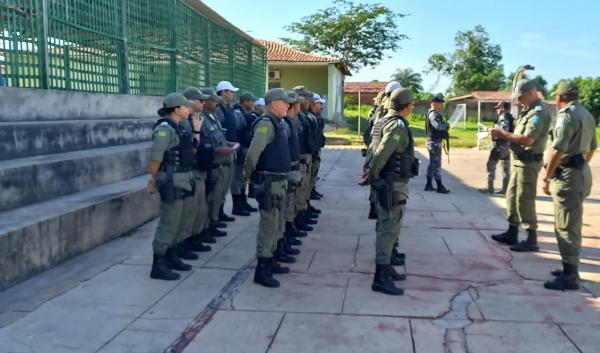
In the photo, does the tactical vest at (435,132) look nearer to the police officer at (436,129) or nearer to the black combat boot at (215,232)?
the police officer at (436,129)

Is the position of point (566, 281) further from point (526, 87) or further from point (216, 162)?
point (216, 162)

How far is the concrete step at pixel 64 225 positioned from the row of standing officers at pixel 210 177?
3.44 feet

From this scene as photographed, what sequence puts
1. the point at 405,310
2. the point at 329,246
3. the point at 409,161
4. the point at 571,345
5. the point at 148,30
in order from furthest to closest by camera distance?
the point at 148,30 < the point at 329,246 < the point at 409,161 < the point at 405,310 < the point at 571,345

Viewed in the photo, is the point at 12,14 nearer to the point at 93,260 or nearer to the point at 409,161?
the point at 93,260

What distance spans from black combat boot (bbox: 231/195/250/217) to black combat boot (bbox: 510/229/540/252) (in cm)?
389

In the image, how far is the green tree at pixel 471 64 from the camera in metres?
76.9

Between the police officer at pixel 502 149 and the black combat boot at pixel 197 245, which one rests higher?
the police officer at pixel 502 149

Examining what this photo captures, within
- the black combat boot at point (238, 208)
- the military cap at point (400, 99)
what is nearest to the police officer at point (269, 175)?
the military cap at point (400, 99)

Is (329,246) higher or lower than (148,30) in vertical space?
lower

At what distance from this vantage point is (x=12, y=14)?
6098 mm

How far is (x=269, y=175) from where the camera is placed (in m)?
5.16

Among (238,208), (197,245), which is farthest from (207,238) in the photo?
(238,208)

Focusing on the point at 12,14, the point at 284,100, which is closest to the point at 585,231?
the point at 284,100

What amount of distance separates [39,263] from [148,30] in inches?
219
